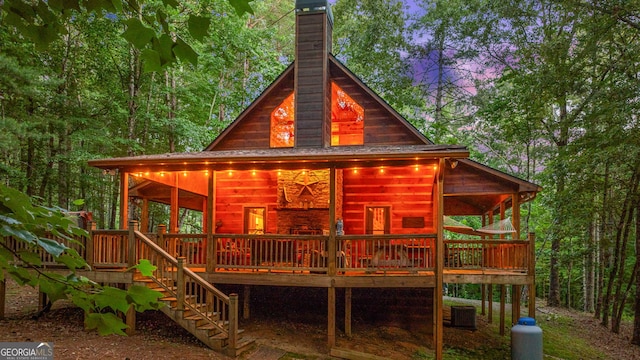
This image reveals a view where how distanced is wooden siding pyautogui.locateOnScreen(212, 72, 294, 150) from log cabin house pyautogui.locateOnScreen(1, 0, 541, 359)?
0.15ft

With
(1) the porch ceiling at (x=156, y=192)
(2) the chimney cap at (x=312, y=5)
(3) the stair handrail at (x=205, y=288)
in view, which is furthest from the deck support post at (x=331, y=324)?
(2) the chimney cap at (x=312, y=5)

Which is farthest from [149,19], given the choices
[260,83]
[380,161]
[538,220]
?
[538,220]

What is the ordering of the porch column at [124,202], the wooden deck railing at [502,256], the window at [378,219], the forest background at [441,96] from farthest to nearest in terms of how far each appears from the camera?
the window at [378,219] < the forest background at [441,96] < the porch column at [124,202] < the wooden deck railing at [502,256]

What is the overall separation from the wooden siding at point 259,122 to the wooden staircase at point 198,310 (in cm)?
648

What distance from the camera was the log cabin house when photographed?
1088 centimetres

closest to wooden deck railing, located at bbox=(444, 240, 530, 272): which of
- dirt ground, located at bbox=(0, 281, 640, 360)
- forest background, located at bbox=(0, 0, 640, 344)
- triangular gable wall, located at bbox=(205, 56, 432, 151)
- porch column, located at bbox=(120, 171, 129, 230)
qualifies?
dirt ground, located at bbox=(0, 281, 640, 360)

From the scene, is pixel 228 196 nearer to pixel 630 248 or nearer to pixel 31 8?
pixel 31 8

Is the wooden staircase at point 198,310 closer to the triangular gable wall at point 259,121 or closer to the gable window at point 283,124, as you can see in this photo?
the triangular gable wall at point 259,121

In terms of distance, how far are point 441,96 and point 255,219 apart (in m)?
16.1

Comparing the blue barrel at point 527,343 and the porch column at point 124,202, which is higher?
the porch column at point 124,202

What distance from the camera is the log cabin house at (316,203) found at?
10875mm

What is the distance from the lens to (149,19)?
1.67 m

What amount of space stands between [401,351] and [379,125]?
753 cm

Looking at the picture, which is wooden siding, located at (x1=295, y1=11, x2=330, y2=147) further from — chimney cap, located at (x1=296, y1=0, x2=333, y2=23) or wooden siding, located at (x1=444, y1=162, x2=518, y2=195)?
wooden siding, located at (x1=444, y1=162, x2=518, y2=195)
